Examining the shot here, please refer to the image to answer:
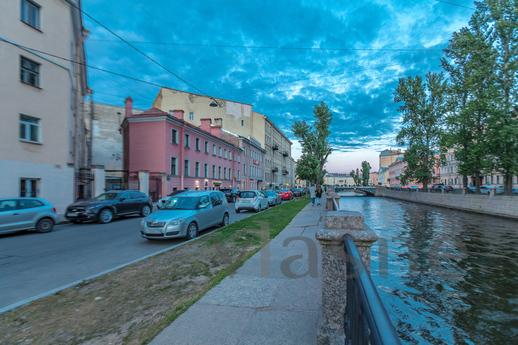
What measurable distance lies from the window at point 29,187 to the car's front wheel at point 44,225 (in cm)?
498

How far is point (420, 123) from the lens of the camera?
4238cm

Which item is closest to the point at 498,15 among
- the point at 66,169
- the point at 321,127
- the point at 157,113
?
the point at 321,127

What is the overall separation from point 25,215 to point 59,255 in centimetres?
547

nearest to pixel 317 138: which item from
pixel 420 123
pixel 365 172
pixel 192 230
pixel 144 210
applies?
pixel 420 123

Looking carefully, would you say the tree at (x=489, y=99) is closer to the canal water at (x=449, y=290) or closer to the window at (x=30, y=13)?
the canal water at (x=449, y=290)

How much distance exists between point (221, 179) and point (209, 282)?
39090 mm

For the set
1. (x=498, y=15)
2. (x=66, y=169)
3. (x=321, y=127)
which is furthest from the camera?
(x=321, y=127)

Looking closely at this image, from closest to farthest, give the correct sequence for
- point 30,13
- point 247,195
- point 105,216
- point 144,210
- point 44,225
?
point 44,225, point 105,216, point 30,13, point 144,210, point 247,195

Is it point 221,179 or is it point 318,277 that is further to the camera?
point 221,179

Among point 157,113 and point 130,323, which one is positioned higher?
point 157,113

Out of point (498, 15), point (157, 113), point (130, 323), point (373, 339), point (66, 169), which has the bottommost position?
point (130, 323)

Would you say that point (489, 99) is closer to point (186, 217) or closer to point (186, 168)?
point (186, 217)

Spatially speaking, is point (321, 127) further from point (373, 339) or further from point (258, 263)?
point (373, 339)

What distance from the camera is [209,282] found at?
5.50 meters
